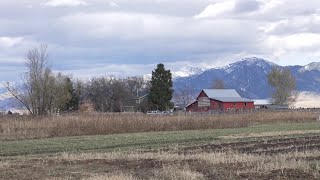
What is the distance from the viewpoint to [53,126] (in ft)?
139

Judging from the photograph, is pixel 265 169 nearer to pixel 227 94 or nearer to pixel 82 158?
pixel 82 158

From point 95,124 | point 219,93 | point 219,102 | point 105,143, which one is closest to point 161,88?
point 219,102

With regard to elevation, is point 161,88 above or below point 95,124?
above

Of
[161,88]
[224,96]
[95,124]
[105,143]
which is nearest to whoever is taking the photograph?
[105,143]

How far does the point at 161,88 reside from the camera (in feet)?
344

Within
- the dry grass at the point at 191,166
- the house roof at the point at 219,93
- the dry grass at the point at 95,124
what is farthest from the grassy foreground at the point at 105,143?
the house roof at the point at 219,93

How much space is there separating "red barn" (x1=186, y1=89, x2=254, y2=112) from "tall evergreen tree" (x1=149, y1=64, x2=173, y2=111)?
66.5 feet

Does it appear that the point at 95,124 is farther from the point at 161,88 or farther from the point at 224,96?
the point at 224,96

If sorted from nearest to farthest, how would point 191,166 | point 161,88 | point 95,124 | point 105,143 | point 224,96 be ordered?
point 191,166 → point 105,143 → point 95,124 → point 161,88 → point 224,96

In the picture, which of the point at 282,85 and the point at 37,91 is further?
the point at 282,85

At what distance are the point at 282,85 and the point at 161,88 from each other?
53.7 m

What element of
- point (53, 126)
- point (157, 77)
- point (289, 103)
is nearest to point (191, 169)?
point (53, 126)

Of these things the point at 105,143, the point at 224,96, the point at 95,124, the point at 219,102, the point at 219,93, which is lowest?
the point at 105,143

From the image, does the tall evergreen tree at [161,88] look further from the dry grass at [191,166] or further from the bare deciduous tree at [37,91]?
the dry grass at [191,166]
